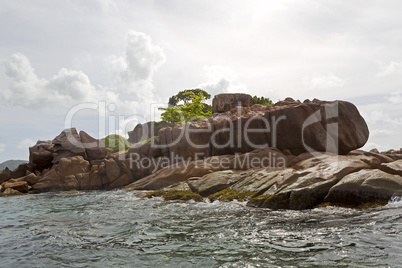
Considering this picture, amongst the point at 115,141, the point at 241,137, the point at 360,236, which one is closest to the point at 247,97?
the point at 241,137

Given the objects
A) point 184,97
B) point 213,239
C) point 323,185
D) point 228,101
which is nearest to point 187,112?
point 228,101

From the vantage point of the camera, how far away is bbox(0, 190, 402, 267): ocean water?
21.7 ft

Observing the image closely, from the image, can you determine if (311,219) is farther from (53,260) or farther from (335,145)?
(335,145)

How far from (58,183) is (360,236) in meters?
28.8

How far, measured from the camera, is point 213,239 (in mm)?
8391

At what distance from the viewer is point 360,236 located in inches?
309

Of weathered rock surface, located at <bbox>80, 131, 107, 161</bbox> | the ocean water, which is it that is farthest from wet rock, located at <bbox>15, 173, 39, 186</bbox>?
the ocean water

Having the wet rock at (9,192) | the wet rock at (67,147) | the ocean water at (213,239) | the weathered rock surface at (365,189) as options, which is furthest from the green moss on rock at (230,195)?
the wet rock at (67,147)

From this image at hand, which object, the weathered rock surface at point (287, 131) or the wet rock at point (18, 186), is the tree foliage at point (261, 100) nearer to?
the weathered rock surface at point (287, 131)

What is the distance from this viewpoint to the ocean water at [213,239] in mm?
6627

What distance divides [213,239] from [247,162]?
12214 mm

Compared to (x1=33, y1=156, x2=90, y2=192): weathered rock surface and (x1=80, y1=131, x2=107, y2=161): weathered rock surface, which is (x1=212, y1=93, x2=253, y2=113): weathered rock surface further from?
(x1=33, y1=156, x2=90, y2=192): weathered rock surface

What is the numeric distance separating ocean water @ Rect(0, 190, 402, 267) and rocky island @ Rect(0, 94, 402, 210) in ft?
4.05

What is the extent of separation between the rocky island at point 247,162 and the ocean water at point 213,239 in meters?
1.23
